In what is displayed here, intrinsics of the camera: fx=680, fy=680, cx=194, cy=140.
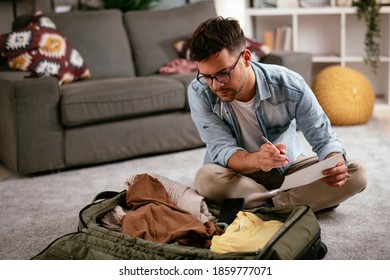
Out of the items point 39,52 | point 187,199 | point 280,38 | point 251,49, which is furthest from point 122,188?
point 280,38

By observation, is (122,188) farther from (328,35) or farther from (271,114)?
(328,35)

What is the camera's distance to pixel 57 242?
2.13 metres

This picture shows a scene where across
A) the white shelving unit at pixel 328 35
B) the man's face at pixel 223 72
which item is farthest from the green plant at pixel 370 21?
the man's face at pixel 223 72

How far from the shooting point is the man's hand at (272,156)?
2197 millimetres

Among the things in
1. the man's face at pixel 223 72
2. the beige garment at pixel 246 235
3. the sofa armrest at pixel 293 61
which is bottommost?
the beige garment at pixel 246 235

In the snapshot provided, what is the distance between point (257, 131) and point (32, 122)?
4.52 ft

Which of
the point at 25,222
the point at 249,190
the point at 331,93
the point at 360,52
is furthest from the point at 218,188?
the point at 360,52

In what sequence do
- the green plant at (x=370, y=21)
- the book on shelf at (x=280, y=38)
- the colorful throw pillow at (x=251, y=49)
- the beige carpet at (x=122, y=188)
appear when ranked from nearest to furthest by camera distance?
the beige carpet at (x=122, y=188)
the colorful throw pillow at (x=251, y=49)
the green plant at (x=370, y=21)
the book on shelf at (x=280, y=38)

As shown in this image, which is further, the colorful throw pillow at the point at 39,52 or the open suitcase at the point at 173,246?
the colorful throw pillow at the point at 39,52

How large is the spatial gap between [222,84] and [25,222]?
1.09 meters

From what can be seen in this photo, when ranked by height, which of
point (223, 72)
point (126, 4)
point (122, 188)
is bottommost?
point (122, 188)

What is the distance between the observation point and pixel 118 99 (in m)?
3.60

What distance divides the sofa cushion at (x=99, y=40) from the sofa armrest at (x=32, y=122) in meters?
0.64

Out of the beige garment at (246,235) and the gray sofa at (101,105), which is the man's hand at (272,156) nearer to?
the beige garment at (246,235)
